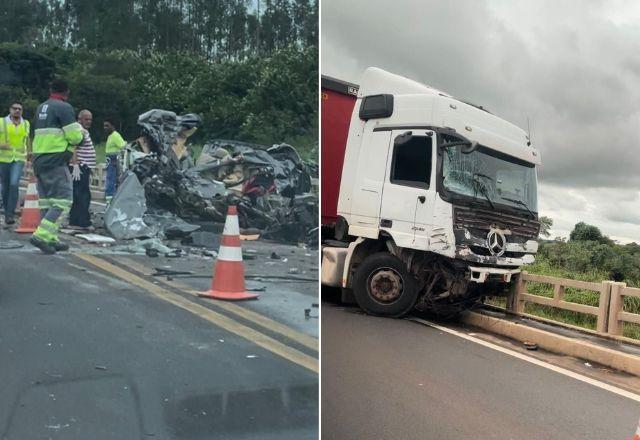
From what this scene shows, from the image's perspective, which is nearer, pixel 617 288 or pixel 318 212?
pixel 318 212

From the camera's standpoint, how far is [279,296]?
206cm

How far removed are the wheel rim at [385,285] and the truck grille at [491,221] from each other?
4.01 feet

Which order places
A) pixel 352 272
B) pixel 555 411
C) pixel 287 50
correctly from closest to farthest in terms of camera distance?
pixel 287 50 → pixel 555 411 → pixel 352 272

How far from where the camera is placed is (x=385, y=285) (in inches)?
319

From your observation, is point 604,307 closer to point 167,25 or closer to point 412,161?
point 412,161

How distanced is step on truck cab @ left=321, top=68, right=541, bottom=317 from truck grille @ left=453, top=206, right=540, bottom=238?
1cm

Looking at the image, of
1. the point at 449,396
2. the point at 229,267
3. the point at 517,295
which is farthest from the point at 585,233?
the point at 229,267

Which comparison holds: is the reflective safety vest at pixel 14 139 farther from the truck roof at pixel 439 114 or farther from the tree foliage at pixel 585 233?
the tree foliage at pixel 585 233

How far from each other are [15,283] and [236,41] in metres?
1.11

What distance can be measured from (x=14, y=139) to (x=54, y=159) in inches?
5.3

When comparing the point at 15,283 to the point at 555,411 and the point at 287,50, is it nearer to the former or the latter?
the point at 287,50

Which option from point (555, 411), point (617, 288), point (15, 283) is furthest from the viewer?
point (617, 288)

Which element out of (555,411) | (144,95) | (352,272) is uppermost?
(144,95)

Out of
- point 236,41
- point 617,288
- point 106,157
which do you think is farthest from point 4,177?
point 617,288
